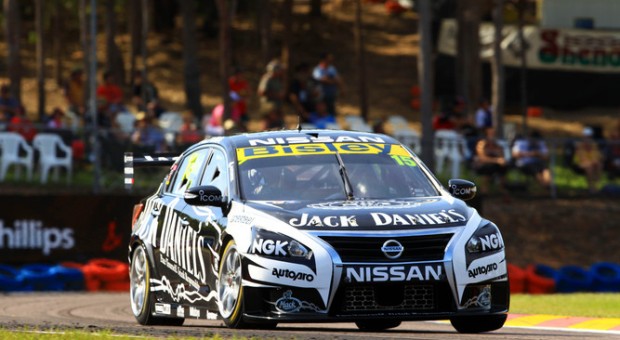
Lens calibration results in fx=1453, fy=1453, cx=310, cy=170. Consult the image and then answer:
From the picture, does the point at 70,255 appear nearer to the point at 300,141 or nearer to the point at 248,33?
the point at 300,141

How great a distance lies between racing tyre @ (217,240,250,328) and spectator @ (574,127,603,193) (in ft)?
58.3

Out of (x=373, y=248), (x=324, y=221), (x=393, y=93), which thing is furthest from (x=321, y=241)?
(x=393, y=93)

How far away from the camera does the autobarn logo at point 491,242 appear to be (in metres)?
9.45

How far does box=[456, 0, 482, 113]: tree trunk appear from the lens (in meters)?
41.2

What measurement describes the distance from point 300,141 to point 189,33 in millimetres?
30469

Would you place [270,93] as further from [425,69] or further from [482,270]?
[482,270]

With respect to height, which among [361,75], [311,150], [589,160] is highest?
[311,150]

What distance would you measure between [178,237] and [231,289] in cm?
125

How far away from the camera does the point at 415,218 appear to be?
30.7ft

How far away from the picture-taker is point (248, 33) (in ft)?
183

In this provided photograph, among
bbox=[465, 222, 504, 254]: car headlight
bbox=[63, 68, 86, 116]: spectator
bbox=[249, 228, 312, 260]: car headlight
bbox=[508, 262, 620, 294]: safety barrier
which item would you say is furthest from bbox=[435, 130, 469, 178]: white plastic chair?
bbox=[249, 228, 312, 260]: car headlight

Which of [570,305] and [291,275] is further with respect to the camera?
[570,305]

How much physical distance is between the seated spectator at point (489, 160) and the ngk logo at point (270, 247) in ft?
56.3

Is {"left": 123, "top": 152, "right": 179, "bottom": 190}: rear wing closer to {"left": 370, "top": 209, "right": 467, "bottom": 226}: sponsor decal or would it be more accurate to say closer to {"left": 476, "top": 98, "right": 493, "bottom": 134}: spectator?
{"left": 370, "top": 209, "right": 467, "bottom": 226}: sponsor decal
